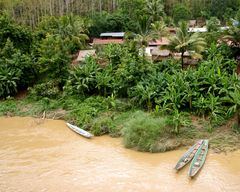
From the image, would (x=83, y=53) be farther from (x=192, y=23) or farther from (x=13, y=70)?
(x=192, y=23)

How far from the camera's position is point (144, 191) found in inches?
442

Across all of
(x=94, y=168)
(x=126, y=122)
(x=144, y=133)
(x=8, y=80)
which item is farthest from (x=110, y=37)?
(x=94, y=168)

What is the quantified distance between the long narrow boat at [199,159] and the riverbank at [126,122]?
39cm

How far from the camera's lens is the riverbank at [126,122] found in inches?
538

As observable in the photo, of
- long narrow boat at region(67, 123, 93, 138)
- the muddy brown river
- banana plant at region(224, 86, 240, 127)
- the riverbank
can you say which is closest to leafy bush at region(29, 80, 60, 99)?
the riverbank

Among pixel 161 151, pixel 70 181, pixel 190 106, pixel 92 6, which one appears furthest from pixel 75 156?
pixel 92 6

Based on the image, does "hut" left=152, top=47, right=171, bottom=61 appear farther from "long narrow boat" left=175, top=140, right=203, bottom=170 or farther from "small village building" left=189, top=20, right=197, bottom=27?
"long narrow boat" left=175, top=140, right=203, bottom=170

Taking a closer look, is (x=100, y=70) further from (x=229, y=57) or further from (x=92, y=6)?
(x=92, y=6)

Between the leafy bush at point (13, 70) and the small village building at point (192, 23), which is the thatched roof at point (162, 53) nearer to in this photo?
the small village building at point (192, 23)

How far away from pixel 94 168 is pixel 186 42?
852 centimetres

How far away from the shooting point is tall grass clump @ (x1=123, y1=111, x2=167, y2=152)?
13570 millimetres

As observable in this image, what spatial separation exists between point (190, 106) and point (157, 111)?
1.64 meters

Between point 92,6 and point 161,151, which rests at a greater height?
point 92,6

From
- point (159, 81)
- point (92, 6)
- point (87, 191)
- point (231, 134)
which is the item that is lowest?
point (87, 191)
